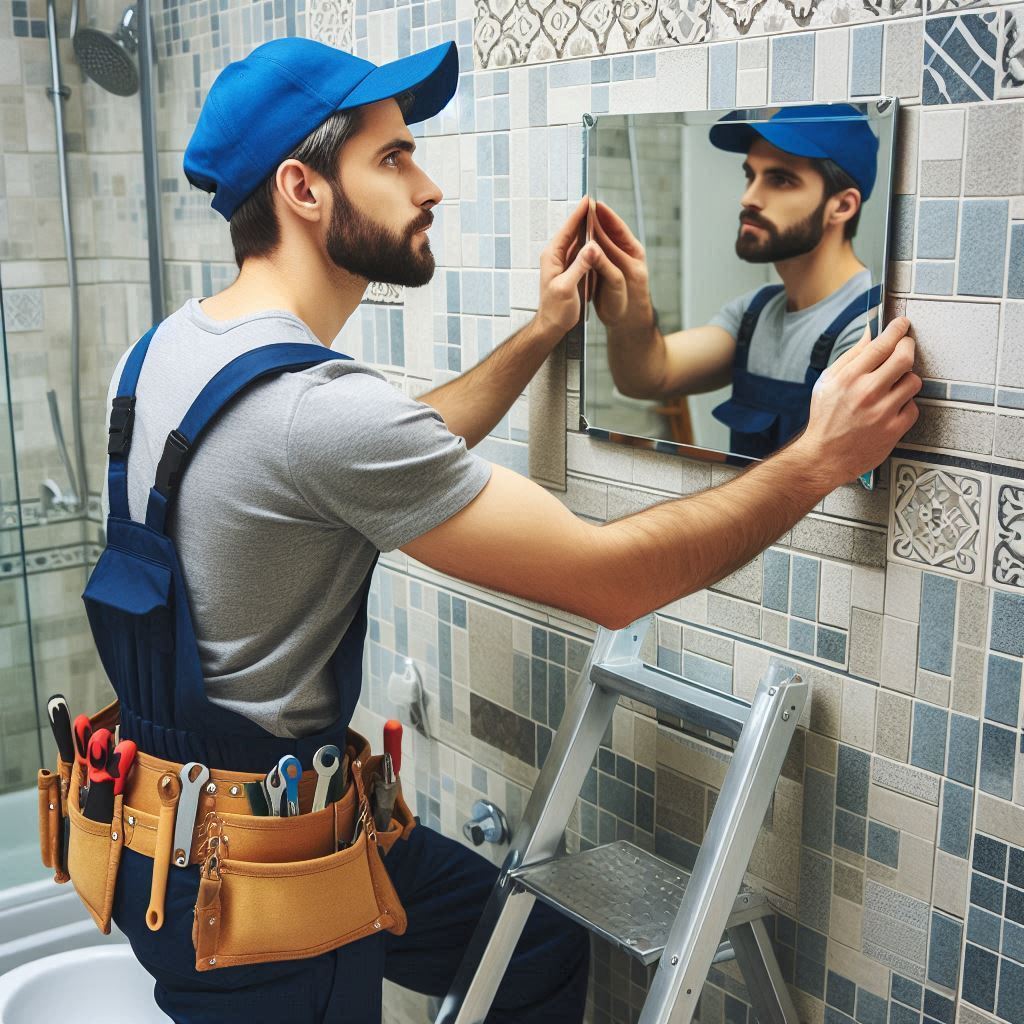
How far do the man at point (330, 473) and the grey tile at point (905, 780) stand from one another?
24 cm

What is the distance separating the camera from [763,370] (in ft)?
4.12

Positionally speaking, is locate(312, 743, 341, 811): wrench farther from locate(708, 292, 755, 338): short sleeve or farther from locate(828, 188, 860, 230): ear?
locate(828, 188, 860, 230): ear

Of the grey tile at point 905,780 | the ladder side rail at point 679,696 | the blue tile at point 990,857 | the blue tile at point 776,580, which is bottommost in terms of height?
the blue tile at point 990,857

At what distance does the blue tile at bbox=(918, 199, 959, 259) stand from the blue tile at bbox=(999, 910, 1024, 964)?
0.57m

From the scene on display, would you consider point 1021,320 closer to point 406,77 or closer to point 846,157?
point 846,157

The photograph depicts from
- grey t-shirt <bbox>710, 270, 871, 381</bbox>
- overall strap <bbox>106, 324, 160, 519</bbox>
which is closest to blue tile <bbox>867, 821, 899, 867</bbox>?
grey t-shirt <bbox>710, 270, 871, 381</bbox>

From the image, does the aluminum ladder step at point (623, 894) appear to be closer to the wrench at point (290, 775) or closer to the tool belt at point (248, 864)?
the tool belt at point (248, 864)

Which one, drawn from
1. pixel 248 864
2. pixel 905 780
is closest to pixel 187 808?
pixel 248 864

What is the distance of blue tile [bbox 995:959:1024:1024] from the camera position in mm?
1108

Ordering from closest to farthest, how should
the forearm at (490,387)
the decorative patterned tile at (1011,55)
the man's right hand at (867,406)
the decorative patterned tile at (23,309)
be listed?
the decorative patterned tile at (1011,55) < the man's right hand at (867,406) < the forearm at (490,387) < the decorative patterned tile at (23,309)

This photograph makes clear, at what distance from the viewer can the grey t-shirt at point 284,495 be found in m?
1.12

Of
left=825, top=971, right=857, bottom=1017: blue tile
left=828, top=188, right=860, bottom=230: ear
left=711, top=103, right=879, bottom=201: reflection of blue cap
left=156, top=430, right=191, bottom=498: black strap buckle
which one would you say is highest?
left=711, top=103, right=879, bottom=201: reflection of blue cap

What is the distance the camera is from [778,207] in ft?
3.93

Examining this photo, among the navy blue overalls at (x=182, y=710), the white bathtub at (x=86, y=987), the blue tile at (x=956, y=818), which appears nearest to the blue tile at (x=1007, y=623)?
the blue tile at (x=956, y=818)
